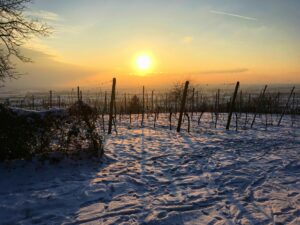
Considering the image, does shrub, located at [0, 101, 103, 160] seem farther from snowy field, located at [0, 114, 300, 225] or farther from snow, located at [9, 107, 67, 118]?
snowy field, located at [0, 114, 300, 225]

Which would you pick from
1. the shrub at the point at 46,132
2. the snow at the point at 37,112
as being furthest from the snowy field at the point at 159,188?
the snow at the point at 37,112

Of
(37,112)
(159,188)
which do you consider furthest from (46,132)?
(159,188)

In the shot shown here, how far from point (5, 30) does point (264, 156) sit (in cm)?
1310

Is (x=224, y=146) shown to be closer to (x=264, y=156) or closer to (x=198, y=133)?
(x=264, y=156)

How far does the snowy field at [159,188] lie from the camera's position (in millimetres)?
4566

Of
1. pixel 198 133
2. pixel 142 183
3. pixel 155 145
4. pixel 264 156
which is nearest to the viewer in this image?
pixel 142 183

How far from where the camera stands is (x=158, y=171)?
689cm

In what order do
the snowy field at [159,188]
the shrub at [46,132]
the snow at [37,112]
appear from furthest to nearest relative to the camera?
the snow at [37,112] → the shrub at [46,132] → the snowy field at [159,188]

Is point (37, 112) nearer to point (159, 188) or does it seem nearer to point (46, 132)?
point (46, 132)

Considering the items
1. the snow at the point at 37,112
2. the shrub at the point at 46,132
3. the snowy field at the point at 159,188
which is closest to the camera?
the snowy field at the point at 159,188

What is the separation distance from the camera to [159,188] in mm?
5781

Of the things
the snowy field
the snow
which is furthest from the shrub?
the snowy field

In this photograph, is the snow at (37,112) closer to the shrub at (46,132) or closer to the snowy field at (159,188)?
the shrub at (46,132)

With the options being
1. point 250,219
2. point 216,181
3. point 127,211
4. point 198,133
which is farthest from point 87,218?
point 198,133
